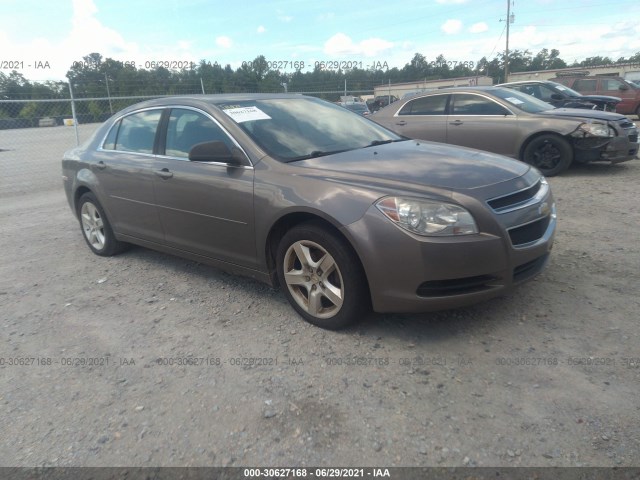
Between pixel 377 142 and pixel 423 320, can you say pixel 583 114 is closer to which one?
pixel 377 142

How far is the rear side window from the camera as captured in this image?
4.40 meters

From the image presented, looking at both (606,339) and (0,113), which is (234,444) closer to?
(606,339)

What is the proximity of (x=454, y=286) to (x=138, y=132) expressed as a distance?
10.8 feet

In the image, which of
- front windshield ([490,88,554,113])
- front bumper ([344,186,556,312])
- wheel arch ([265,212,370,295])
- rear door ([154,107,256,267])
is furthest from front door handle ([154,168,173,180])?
front windshield ([490,88,554,113])

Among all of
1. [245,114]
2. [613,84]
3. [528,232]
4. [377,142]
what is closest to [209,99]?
[245,114]

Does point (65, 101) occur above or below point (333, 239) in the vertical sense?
above

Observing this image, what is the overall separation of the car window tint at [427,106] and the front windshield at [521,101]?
0.84 meters

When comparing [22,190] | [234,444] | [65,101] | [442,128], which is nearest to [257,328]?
[234,444]

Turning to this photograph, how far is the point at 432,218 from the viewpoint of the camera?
9.29ft

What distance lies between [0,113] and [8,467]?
11.8 meters

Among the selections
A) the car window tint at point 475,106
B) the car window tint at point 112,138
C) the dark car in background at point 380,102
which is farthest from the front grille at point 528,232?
the dark car in background at point 380,102

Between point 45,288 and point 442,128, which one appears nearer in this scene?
point 45,288

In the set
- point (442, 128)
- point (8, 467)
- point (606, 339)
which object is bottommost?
point (8, 467)

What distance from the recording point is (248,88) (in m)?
16.9
